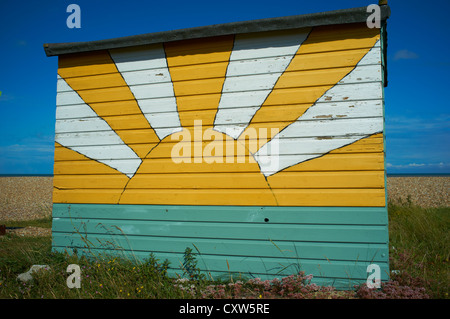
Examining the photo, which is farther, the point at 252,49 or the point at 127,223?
the point at 127,223

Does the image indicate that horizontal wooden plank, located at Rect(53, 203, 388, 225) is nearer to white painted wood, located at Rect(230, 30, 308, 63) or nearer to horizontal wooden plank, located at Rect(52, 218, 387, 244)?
horizontal wooden plank, located at Rect(52, 218, 387, 244)

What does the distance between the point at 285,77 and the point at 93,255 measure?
3.86m

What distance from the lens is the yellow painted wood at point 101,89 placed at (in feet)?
14.6

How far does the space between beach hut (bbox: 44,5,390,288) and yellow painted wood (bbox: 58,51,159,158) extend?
23 millimetres

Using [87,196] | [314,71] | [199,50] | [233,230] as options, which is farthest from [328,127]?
[87,196]

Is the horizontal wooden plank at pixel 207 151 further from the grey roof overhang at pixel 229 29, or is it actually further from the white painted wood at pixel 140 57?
the grey roof overhang at pixel 229 29

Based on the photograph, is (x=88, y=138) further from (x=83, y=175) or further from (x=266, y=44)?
(x=266, y=44)

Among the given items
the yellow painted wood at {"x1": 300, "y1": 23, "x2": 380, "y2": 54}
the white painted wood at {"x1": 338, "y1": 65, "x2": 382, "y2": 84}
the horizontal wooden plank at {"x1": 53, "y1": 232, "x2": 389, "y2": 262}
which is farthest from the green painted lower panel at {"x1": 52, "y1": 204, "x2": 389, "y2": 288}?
the yellow painted wood at {"x1": 300, "y1": 23, "x2": 380, "y2": 54}

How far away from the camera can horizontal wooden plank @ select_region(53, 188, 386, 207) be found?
12.1ft

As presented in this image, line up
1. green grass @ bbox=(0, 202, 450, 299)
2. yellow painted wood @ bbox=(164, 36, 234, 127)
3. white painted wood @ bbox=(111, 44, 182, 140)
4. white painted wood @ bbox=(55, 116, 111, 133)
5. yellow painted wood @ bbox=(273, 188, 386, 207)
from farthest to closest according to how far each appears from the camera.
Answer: white painted wood @ bbox=(55, 116, 111, 133) → white painted wood @ bbox=(111, 44, 182, 140) → yellow painted wood @ bbox=(164, 36, 234, 127) → yellow painted wood @ bbox=(273, 188, 386, 207) → green grass @ bbox=(0, 202, 450, 299)

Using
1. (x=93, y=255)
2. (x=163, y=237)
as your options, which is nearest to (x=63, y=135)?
(x=93, y=255)

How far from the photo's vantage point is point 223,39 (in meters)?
4.20

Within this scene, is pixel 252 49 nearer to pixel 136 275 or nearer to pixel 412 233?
pixel 136 275

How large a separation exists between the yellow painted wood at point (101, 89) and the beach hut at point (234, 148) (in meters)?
0.02
